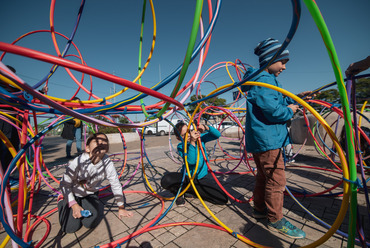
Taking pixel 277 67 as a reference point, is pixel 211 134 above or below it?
below

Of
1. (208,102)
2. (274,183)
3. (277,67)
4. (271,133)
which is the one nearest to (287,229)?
(274,183)

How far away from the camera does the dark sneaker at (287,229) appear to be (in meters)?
1.68

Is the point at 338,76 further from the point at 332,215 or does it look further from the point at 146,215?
the point at 146,215

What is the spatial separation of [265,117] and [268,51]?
0.73 meters

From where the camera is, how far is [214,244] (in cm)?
165

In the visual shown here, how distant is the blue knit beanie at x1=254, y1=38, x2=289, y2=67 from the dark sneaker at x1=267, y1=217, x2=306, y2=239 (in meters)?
1.74

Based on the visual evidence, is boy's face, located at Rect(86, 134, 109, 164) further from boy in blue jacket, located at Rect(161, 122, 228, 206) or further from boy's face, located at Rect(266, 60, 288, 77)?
boy's face, located at Rect(266, 60, 288, 77)

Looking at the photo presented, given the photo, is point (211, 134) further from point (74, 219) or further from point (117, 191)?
point (74, 219)

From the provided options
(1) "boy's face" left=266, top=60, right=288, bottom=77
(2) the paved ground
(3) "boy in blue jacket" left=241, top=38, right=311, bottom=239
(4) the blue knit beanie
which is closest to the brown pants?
(3) "boy in blue jacket" left=241, top=38, right=311, bottom=239

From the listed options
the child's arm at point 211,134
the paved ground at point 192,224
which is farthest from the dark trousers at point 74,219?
the child's arm at point 211,134

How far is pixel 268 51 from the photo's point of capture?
6.09ft

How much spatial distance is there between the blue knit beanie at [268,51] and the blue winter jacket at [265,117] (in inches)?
8.4

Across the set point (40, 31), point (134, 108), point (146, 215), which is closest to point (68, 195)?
point (146, 215)

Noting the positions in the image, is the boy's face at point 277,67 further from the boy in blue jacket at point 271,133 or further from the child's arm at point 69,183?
the child's arm at point 69,183
